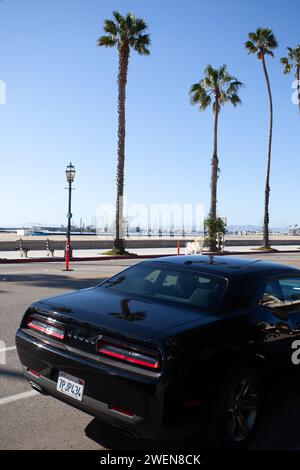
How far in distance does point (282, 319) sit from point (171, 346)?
151 cm

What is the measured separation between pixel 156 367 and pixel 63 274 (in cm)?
1256

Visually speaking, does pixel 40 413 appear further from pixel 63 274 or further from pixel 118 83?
pixel 118 83

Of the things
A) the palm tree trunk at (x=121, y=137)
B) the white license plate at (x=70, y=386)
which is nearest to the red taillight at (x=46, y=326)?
the white license plate at (x=70, y=386)

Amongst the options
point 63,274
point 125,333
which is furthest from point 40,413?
point 63,274

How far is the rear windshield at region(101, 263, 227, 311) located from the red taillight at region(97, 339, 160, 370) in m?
0.88

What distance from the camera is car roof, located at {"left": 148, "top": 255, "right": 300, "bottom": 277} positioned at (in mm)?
4211

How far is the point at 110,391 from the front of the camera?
306cm

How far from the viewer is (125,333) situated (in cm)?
317

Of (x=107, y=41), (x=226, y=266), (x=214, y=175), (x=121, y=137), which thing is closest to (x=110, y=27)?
(x=107, y=41)

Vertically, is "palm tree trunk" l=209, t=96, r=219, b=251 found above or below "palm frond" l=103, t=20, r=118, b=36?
below

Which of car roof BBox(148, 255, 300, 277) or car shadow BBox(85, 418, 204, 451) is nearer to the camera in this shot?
car shadow BBox(85, 418, 204, 451)

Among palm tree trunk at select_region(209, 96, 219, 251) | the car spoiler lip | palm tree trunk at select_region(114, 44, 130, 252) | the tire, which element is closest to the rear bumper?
the car spoiler lip

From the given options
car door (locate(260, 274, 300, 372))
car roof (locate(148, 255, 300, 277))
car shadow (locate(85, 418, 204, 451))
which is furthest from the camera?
car roof (locate(148, 255, 300, 277))

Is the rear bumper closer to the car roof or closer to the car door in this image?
the car door
